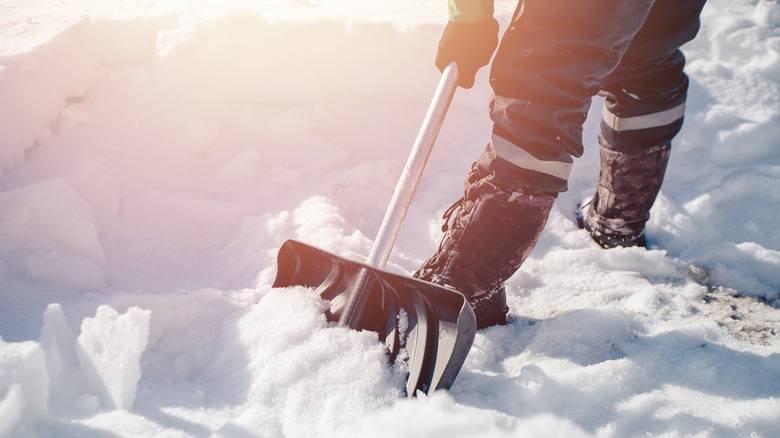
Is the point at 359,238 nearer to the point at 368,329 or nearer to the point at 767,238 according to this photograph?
Answer: the point at 368,329

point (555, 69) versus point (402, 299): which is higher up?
point (555, 69)

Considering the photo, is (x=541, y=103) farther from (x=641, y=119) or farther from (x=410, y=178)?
(x=641, y=119)

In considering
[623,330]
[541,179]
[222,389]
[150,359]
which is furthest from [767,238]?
[150,359]

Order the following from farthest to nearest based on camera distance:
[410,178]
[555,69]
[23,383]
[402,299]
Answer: [410,178], [402,299], [555,69], [23,383]

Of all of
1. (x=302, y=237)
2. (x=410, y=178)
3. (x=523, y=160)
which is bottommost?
(x=302, y=237)

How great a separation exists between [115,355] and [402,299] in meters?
0.63

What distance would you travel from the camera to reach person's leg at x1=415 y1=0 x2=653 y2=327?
3.18 ft

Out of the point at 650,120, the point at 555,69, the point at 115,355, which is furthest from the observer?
the point at 650,120

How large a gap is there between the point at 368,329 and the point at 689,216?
1466 mm

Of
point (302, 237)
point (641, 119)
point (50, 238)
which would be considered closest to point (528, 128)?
point (641, 119)

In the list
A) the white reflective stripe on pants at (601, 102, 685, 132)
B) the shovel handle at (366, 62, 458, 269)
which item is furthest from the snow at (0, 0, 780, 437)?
the white reflective stripe on pants at (601, 102, 685, 132)

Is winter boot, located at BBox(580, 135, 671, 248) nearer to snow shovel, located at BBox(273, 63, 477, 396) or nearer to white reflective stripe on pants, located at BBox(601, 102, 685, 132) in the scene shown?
white reflective stripe on pants, located at BBox(601, 102, 685, 132)

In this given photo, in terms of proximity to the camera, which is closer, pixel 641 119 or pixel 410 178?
pixel 410 178

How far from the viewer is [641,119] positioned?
1444 millimetres
